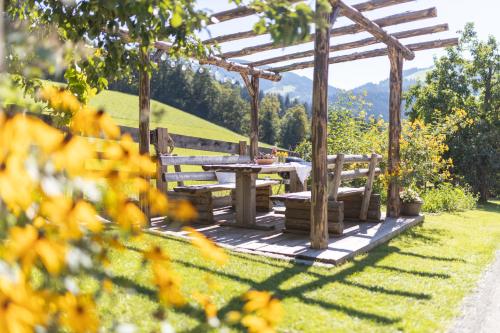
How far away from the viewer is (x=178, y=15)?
2.00 m

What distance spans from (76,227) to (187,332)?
7.08ft

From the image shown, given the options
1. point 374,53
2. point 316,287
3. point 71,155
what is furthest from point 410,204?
point 71,155

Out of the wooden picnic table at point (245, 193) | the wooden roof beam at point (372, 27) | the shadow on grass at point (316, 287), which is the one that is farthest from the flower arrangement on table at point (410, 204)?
the shadow on grass at point (316, 287)

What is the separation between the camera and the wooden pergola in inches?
228

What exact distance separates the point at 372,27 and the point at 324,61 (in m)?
2.18

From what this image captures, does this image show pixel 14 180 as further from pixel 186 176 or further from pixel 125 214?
pixel 186 176

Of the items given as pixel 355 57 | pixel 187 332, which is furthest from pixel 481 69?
pixel 187 332

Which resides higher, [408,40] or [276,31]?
[408,40]

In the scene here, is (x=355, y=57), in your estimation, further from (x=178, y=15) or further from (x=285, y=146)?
(x=285, y=146)

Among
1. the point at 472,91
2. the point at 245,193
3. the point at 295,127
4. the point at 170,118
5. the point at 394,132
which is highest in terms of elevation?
the point at 295,127

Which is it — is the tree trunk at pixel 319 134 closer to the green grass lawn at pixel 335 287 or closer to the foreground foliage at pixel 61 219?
the green grass lawn at pixel 335 287

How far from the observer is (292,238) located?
22.2 ft

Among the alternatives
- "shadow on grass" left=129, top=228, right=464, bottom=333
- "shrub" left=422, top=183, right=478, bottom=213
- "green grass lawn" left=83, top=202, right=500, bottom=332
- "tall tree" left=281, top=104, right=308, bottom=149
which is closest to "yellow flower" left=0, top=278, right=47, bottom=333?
"green grass lawn" left=83, top=202, right=500, bottom=332

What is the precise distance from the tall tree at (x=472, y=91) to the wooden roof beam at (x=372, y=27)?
12.0 m
